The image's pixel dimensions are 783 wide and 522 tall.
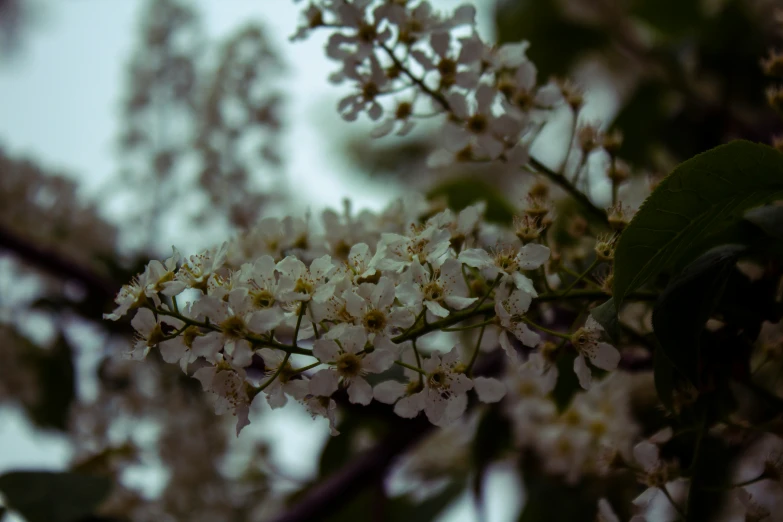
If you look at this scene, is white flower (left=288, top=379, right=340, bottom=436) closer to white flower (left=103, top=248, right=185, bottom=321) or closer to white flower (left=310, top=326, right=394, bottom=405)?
white flower (left=310, top=326, right=394, bottom=405)

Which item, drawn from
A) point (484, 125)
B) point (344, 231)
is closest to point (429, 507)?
point (344, 231)

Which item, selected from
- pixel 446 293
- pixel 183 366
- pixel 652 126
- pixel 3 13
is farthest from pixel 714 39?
pixel 3 13

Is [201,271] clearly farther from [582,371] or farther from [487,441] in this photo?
[487,441]

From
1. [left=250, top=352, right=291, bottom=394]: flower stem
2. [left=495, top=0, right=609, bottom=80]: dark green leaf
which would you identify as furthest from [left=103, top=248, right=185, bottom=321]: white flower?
[left=495, top=0, right=609, bottom=80]: dark green leaf

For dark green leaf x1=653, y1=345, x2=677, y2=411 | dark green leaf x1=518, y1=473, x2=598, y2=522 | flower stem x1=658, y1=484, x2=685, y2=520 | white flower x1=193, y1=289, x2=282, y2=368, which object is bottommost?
flower stem x1=658, y1=484, x2=685, y2=520

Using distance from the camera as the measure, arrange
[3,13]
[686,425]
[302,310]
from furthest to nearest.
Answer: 1. [3,13]
2. [686,425]
3. [302,310]

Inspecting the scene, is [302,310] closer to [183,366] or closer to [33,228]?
[183,366]

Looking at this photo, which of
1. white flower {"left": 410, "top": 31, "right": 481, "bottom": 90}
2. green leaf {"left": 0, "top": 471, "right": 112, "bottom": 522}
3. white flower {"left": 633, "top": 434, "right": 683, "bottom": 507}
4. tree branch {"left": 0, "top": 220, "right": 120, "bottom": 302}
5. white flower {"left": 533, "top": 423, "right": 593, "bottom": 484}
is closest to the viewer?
white flower {"left": 633, "top": 434, "right": 683, "bottom": 507}
